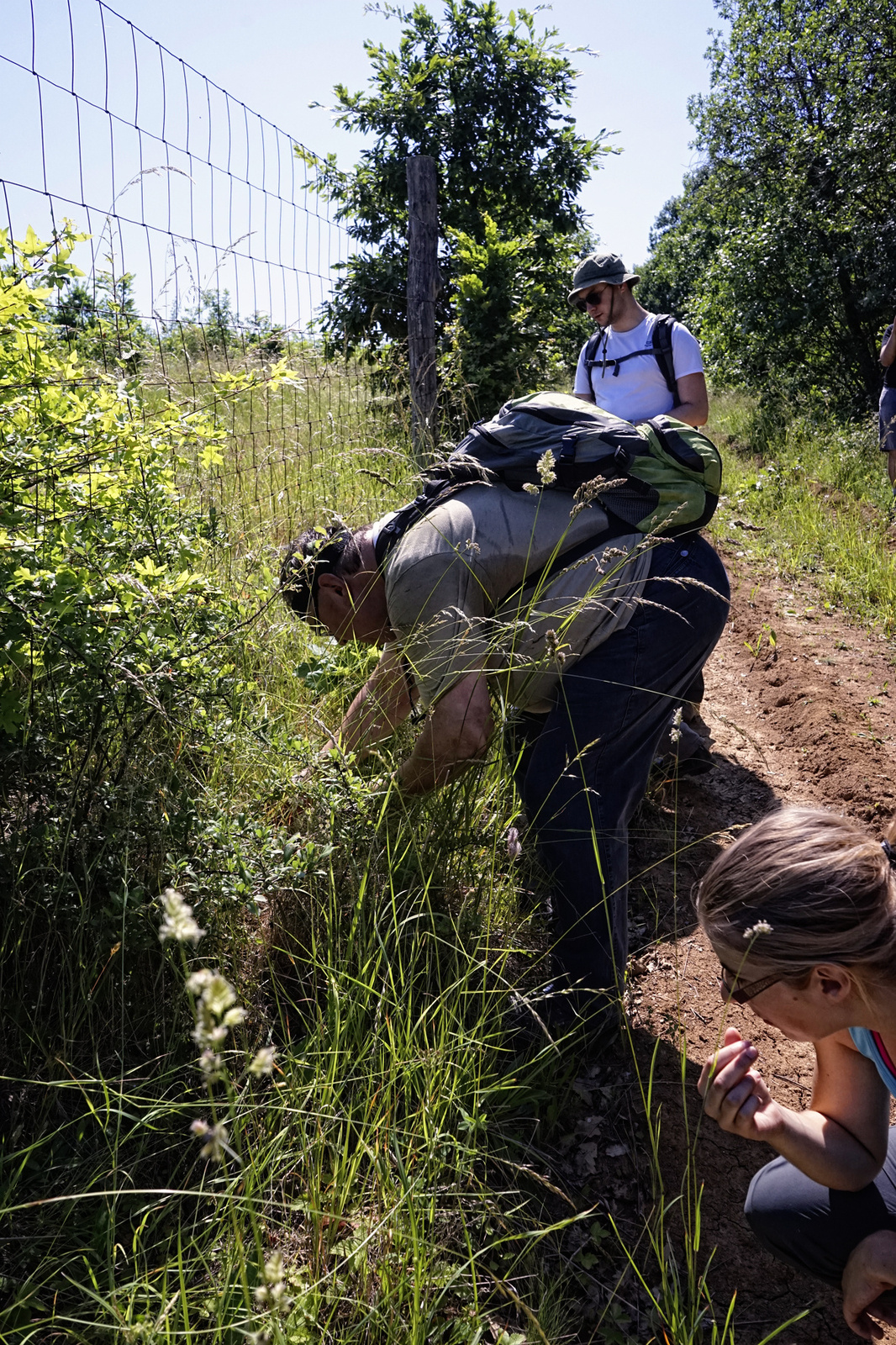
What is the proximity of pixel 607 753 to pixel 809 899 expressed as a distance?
842 mm

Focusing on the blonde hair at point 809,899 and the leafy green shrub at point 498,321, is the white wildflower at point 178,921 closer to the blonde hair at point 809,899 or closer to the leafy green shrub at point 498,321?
the blonde hair at point 809,899

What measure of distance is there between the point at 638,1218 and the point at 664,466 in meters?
1.68

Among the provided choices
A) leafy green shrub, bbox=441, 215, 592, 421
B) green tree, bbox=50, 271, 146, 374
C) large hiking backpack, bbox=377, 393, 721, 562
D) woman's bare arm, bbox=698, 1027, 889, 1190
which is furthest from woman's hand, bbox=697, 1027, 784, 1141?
leafy green shrub, bbox=441, 215, 592, 421

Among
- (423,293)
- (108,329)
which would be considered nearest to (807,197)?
(423,293)

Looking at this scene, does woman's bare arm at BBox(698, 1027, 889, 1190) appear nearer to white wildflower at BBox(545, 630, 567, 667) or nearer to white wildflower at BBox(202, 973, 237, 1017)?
white wildflower at BBox(545, 630, 567, 667)

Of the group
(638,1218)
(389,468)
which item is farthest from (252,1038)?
(389,468)

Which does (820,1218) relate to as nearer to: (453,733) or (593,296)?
(453,733)

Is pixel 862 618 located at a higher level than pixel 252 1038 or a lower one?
higher

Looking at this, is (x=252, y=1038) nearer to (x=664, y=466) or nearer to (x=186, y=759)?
(x=186, y=759)

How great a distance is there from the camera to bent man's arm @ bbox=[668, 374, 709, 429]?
12.3 feet

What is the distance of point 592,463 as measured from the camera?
85.6 inches

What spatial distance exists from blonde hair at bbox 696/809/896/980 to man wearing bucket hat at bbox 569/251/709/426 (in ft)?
8.78

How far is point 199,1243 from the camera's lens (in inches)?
57.4

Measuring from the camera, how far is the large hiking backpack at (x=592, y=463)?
85.7 inches
